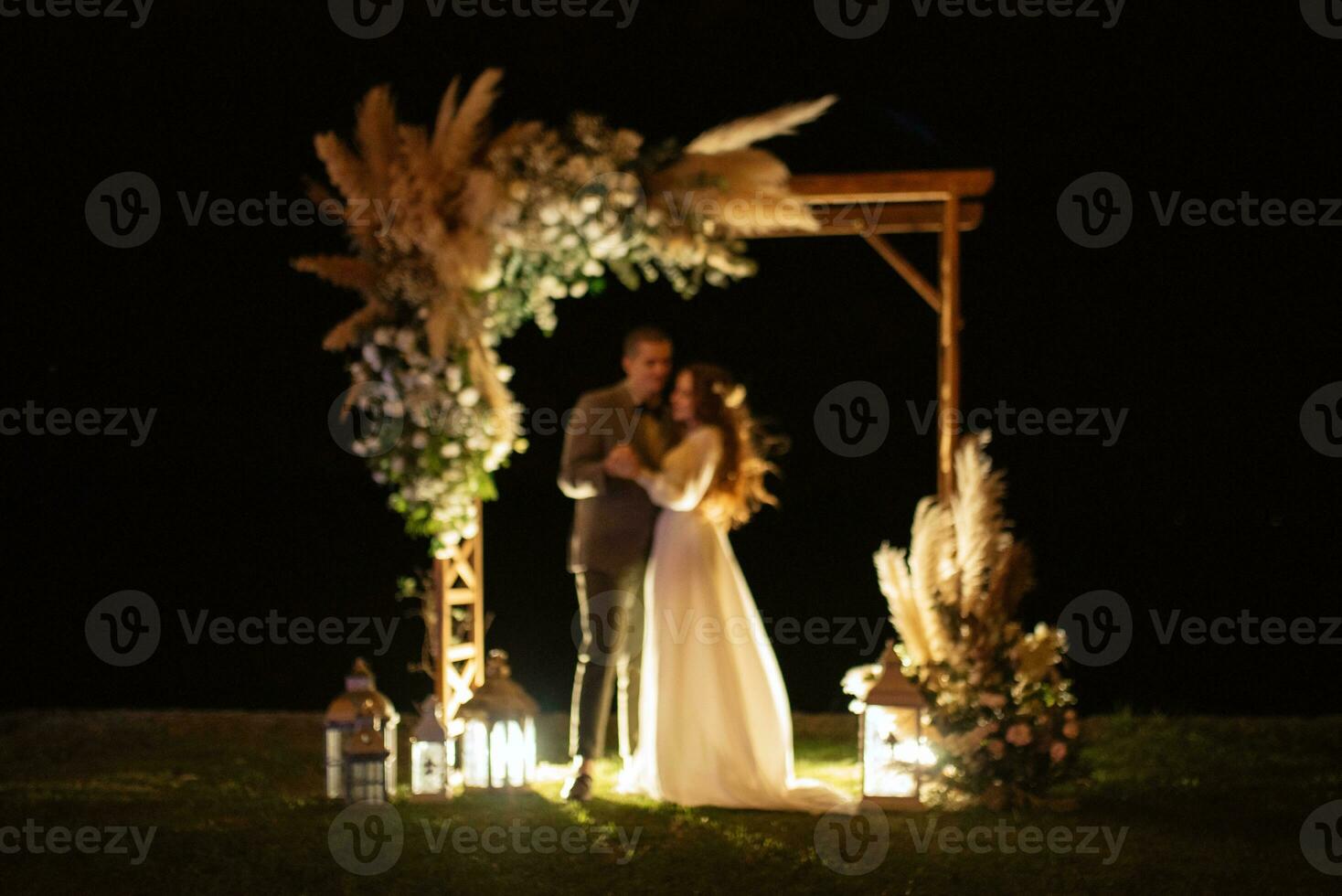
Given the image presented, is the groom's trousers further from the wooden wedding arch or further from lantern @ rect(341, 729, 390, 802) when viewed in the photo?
lantern @ rect(341, 729, 390, 802)

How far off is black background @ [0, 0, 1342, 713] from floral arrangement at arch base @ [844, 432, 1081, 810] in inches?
116

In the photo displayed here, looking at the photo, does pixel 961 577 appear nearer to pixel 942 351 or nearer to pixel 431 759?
pixel 942 351

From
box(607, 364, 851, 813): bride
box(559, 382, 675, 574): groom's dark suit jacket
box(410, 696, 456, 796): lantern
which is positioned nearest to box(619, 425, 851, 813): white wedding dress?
box(607, 364, 851, 813): bride

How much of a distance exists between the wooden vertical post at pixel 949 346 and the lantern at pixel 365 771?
2815mm

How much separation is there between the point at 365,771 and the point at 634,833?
1.33 m

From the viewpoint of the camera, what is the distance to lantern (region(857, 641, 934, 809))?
6.19 metres

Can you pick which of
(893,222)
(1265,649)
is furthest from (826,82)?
(1265,649)

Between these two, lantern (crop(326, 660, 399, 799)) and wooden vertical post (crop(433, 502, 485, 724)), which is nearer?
lantern (crop(326, 660, 399, 799))

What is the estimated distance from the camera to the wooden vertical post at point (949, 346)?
6.93 metres

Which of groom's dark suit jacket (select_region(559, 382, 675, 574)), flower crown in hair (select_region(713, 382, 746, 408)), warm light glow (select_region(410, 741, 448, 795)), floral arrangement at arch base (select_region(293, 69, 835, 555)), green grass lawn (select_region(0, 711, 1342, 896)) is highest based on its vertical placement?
floral arrangement at arch base (select_region(293, 69, 835, 555))

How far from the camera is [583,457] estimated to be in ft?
21.2

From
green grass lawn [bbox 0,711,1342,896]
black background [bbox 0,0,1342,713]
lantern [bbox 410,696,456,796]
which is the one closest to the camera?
green grass lawn [bbox 0,711,1342,896]

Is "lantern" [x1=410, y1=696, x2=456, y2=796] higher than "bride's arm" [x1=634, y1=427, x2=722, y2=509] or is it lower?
lower

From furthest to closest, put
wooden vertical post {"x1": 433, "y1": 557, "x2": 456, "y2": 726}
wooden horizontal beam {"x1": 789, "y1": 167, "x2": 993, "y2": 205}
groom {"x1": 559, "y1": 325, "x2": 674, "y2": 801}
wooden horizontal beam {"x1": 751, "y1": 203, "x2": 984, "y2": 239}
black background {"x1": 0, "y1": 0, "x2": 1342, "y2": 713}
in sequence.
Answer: black background {"x1": 0, "y1": 0, "x2": 1342, "y2": 713} → wooden horizontal beam {"x1": 751, "y1": 203, "x2": 984, "y2": 239} → wooden horizontal beam {"x1": 789, "y1": 167, "x2": 993, "y2": 205} → wooden vertical post {"x1": 433, "y1": 557, "x2": 456, "y2": 726} → groom {"x1": 559, "y1": 325, "x2": 674, "y2": 801}
